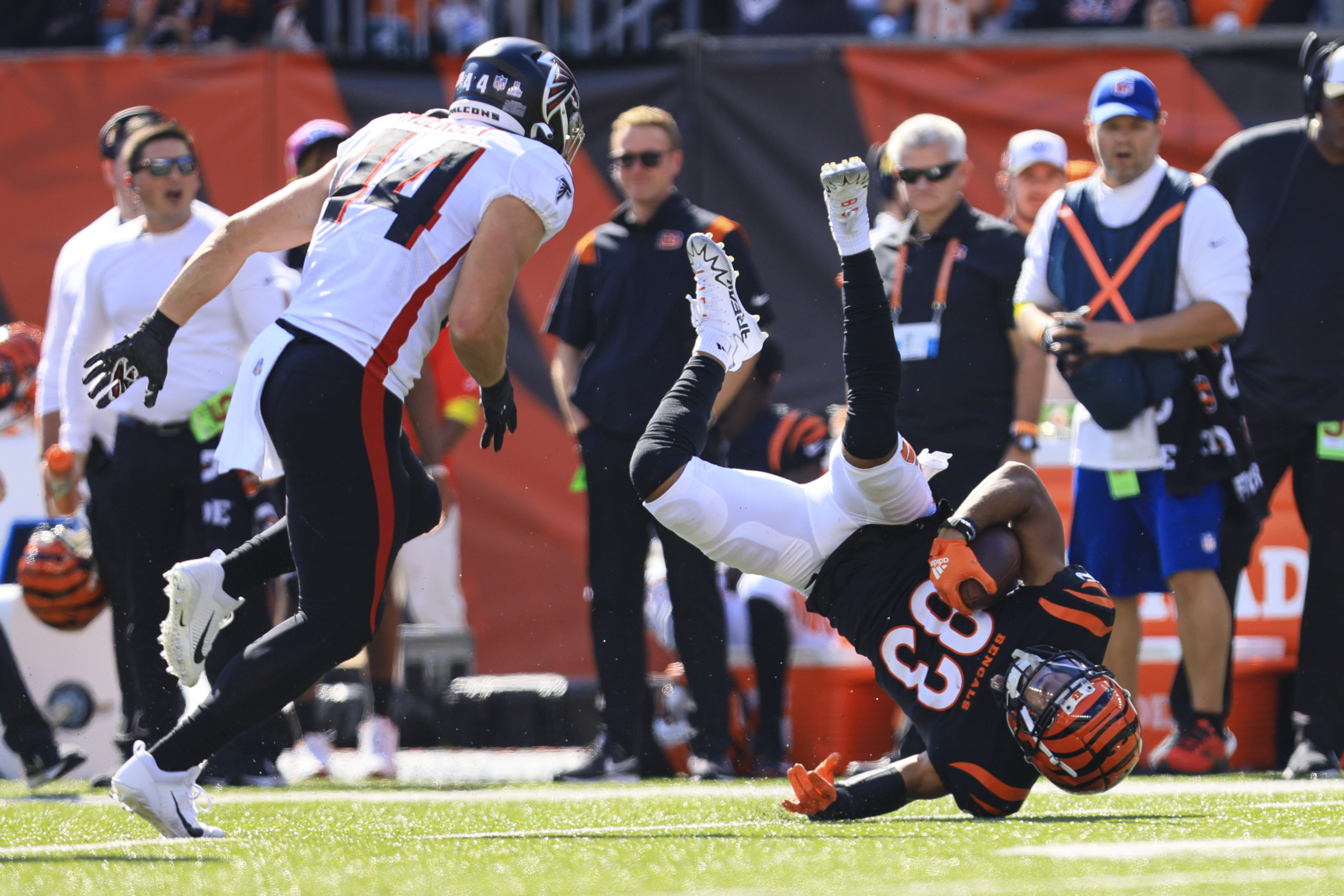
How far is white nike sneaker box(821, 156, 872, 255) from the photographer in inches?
159

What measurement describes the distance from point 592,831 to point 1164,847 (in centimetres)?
127

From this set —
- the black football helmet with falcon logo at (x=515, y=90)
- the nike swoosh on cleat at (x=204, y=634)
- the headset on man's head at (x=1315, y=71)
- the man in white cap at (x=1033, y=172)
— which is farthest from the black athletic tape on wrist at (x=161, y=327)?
the man in white cap at (x=1033, y=172)

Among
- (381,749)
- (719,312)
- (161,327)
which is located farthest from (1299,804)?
(381,749)

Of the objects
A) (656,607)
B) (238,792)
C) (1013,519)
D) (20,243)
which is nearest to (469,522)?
(656,607)

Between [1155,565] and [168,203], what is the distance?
343cm

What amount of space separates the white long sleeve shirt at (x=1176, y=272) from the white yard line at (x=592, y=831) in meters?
2.03

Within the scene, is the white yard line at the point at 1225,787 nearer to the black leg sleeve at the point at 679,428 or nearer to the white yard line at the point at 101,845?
the black leg sleeve at the point at 679,428

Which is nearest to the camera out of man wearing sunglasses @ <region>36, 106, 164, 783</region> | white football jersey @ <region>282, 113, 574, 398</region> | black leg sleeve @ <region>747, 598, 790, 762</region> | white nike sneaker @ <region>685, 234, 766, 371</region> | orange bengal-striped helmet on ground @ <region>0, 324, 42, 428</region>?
white football jersey @ <region>282, 113, 574, 398</region>

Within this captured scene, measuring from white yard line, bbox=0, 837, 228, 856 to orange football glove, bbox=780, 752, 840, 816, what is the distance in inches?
48.0

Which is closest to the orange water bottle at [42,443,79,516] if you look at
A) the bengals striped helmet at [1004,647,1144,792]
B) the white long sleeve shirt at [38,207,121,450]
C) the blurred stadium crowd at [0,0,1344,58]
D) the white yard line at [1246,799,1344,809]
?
the white long sleeve shirt at [38,207,121,450]

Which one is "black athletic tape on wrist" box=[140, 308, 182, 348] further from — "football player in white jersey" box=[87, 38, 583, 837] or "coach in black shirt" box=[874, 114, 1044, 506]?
"coach in black shirt" box=[874, 114, 1044, 506]

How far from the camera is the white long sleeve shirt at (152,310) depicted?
18.9 feet

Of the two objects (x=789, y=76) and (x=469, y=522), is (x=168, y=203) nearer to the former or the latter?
(x=469, y=522)

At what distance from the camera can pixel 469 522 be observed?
848 cm
